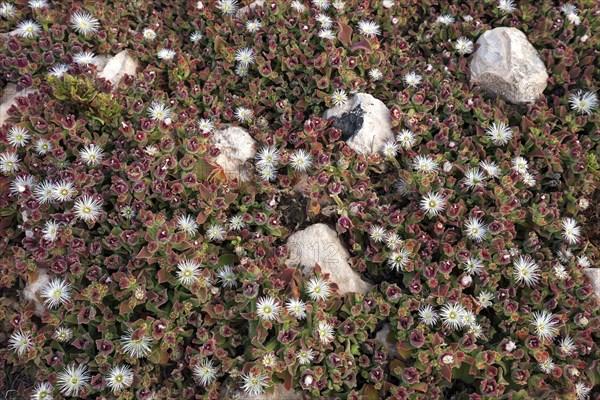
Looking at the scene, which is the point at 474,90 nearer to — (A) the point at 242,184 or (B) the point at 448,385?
(A) the point at 242,184

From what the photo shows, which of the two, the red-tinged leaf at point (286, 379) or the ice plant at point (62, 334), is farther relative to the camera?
the ice plant at point (62, 334)

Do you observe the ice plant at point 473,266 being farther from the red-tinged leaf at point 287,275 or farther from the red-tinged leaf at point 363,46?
the red-tinged leaf at point 363,46

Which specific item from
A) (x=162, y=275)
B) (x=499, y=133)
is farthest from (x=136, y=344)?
(x=499, y=133)

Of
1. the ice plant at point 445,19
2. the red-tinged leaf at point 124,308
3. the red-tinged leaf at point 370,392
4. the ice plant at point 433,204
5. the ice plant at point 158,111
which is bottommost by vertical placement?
the red-tinged leaf at point 370,392

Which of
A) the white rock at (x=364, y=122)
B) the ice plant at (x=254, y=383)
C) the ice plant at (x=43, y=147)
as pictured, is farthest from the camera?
the white rock at (x=364, y=122)

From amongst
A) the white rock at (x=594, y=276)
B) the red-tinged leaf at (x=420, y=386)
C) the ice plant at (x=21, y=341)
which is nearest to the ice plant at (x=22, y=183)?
the ice plant at (x=21, y=341)

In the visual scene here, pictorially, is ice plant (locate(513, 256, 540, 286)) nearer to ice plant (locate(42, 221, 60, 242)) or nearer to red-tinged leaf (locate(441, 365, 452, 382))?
red-tinged leaf (locate(441, 365, 452, 382))

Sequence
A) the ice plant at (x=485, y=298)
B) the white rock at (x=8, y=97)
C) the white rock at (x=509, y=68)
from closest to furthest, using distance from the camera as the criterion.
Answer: the ice plant at (x=485, y=298) → the white rock at (x=8, y=97) → the white rock at (x=509, y=68)
